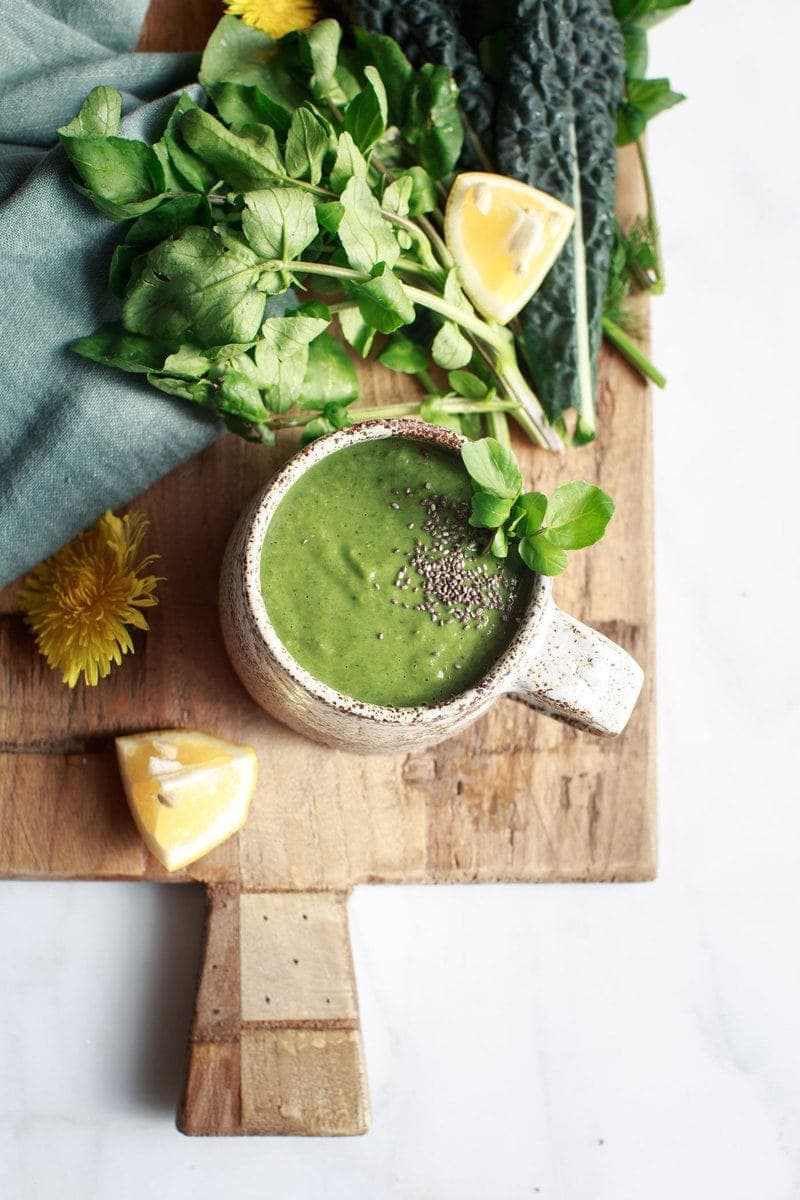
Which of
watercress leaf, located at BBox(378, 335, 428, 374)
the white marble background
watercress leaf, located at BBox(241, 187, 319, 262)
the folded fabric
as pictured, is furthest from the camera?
the white marble background

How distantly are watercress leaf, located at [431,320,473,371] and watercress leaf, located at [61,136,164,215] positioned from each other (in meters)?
0.32

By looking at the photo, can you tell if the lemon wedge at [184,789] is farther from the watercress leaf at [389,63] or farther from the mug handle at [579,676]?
the watercress leaf at [389,63]

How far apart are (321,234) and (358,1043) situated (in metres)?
0.87

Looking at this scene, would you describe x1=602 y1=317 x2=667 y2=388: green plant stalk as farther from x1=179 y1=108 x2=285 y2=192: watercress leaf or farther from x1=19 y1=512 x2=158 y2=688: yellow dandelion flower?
x1=19 y1=512 x2=158 y2=688: yellow dandelion flower

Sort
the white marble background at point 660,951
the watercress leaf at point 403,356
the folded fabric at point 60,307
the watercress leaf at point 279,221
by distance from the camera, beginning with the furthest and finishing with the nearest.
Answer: the white marble background at point 660,951 < the watercress leaf at point 403,356 < the folded fabric at point 60,307 < the watercress leaf at point 279,221

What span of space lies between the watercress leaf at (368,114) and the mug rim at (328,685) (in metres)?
0.29

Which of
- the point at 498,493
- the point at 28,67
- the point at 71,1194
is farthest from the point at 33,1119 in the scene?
the point at 28,67

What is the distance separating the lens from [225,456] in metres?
1.29

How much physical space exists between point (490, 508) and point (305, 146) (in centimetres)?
39

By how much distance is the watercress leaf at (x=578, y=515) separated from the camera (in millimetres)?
1056

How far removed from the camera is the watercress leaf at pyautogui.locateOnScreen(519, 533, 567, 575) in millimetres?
1036

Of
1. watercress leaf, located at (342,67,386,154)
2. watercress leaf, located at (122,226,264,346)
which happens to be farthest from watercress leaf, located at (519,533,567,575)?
watercress leaf, located at (342,67,386,154)

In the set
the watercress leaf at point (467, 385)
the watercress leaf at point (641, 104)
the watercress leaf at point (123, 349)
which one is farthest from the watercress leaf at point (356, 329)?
the watercress leaf at point (641, 104)

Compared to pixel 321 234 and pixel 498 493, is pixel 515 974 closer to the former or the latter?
pixel 498 493
